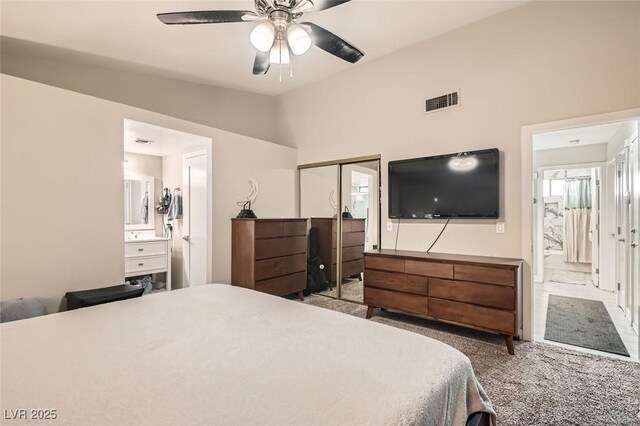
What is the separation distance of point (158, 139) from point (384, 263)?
→ 10.7 ft

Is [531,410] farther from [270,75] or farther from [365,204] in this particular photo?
[270,75]

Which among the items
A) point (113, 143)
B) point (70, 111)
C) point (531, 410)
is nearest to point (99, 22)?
point (70, 111)

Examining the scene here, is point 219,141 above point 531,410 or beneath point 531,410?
above

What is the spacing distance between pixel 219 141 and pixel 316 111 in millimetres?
1633

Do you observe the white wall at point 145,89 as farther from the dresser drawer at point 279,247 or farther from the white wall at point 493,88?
the dresser drawer at point 279,247

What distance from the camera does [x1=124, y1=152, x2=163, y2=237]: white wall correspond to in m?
4.74

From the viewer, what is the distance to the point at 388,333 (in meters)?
1.38

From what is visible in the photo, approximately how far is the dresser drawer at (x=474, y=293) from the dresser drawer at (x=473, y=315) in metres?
0.05

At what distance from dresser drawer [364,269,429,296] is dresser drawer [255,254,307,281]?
4.03ft

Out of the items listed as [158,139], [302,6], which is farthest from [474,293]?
[158,139]

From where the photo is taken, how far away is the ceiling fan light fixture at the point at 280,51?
2.38 metres

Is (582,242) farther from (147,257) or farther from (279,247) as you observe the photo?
(147,257)

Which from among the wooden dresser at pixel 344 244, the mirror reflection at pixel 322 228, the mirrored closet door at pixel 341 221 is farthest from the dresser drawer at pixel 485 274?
the mirror reflection at pixel 322 228

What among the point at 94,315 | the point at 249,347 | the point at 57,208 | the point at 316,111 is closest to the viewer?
the point at 249,347
